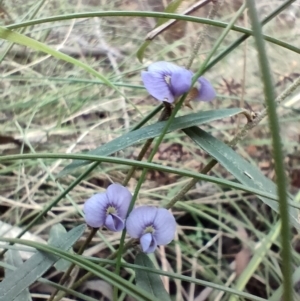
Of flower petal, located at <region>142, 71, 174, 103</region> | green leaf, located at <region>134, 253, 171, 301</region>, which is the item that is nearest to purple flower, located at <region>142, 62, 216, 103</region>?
flower petal, located at <region>142, 71, 174, 103</region>

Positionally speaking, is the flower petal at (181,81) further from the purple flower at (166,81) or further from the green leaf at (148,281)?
the green leaf at (148,281)

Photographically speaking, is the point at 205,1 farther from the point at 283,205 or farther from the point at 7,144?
the point at 7,144

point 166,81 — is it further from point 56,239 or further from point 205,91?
point 56,239

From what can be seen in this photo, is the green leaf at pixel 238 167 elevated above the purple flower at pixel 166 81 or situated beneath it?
situated beneath

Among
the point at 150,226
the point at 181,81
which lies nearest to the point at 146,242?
the point at 150,226

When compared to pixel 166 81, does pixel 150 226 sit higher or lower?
lower

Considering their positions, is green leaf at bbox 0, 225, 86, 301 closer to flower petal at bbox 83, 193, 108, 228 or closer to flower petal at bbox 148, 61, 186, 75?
flower petal at bbox 83, 193, 108, 228

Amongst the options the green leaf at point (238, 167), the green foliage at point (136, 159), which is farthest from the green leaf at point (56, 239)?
the green leaf at point (238, 167)
